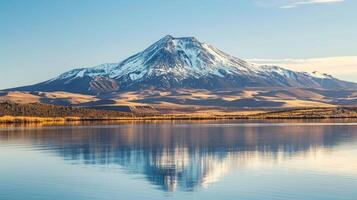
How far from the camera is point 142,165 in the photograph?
42.1 metres

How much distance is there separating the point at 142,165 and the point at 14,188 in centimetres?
1110

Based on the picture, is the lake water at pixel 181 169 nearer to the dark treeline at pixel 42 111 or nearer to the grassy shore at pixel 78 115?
the grassy shore at pixel 78 115

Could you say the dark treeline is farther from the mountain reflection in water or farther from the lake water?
the lake water

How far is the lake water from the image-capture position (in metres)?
31.0

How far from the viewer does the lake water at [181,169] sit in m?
31.0

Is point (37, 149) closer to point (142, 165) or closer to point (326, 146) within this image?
point (142, 165)

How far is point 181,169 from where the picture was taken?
39812mm

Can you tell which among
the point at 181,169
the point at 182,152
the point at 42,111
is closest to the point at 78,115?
the point at 42,111

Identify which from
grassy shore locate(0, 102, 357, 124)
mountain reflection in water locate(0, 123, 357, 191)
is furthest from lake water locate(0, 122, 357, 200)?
grassy shore locate(0, 102, 357, 124)

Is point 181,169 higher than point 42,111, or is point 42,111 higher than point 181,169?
point 42,111

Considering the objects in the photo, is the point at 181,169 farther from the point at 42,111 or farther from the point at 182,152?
the point at 42,111

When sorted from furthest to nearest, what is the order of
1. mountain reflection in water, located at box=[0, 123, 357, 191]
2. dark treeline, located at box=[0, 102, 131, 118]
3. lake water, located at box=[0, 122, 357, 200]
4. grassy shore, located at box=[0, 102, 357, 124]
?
dark treeline, located at box=[0, 102, 131, 118]
grassy shore, located at box=[0, 102, 357, 124]
mountain reflection in water, located at box=[0, 123, 357, 191]
lake water, located at box=[0, 122, 357, 200]

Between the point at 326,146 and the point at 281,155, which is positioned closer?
the point at 281,155

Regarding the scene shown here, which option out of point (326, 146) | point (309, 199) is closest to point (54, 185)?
point (309, 199)
